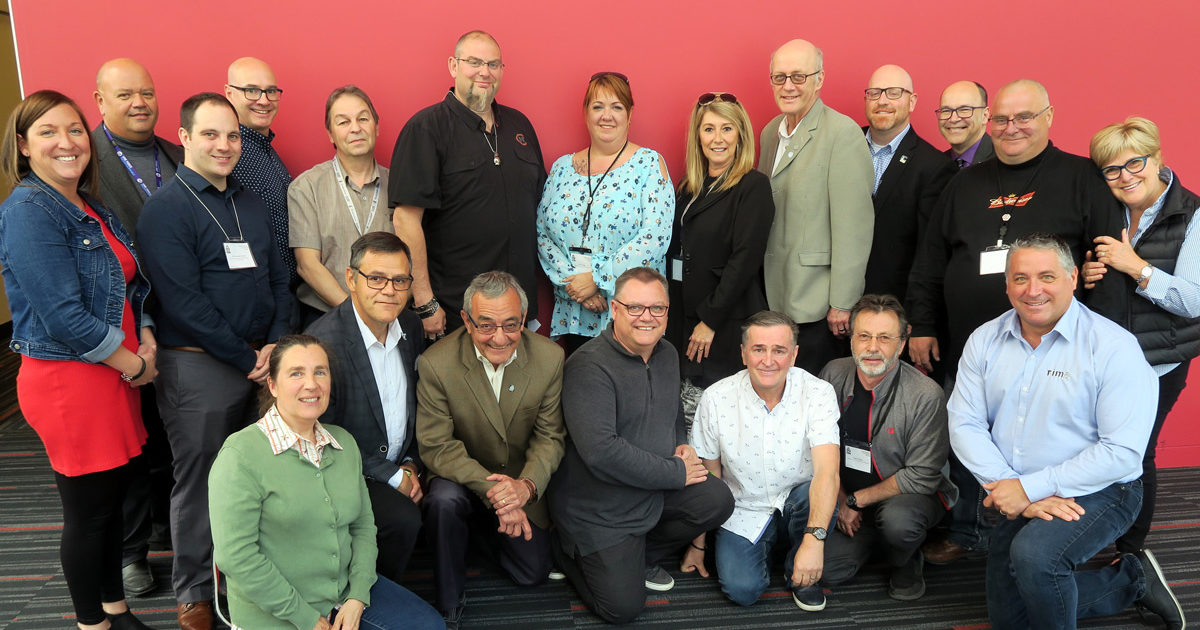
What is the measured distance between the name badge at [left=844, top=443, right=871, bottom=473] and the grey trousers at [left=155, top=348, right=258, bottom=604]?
7.39 feet

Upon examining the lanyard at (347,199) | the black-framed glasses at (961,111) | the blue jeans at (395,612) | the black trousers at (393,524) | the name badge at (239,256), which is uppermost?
the black-framed glasses at (961,111)

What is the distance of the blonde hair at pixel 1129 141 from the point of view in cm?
268

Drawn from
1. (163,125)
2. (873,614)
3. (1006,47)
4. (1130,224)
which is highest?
(1006,47)

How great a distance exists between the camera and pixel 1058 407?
2408mm

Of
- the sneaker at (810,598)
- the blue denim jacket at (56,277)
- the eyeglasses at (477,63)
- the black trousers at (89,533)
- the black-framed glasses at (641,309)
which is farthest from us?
the eyeglasses at (477,63)

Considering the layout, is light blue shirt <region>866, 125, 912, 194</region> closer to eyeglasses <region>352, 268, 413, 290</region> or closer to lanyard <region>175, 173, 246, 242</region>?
eyeglasses <region>352, 268, 413, 290</region>

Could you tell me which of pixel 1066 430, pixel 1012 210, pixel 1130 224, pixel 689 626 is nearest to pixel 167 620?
pixel 689 626

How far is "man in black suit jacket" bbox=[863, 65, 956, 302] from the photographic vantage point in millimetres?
3189

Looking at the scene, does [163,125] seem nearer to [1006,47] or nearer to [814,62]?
[814,62]

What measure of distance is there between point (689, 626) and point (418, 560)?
3.80ft

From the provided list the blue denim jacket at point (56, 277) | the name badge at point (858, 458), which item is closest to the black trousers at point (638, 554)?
the name badge at point (858, 458)

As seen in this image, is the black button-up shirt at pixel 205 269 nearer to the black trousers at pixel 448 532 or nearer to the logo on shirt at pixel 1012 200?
the black trousers at pixel 448 532

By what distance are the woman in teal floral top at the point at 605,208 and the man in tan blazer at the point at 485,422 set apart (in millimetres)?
513

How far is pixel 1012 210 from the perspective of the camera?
2.80 m
